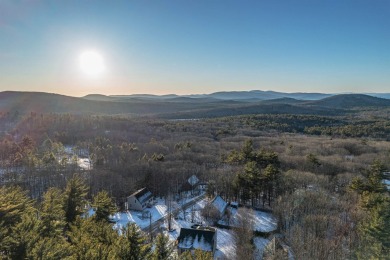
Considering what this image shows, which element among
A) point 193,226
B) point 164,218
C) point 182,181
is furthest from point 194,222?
point 182,181

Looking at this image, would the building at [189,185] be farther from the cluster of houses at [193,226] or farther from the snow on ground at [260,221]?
the snow on ground at [260,221]

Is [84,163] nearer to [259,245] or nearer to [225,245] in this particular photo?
[225,245]

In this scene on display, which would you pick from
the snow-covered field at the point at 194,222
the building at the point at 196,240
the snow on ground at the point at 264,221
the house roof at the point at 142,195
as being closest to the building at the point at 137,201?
the house roof at the point at 142,195

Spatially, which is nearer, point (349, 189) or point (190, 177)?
point (349, 189)

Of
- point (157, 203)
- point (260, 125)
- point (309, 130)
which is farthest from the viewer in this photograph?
point (260, 125)

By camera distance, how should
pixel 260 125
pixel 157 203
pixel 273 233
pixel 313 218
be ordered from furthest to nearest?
pixel 260 125 < pixel 157 203 < pixel 273 233 < pixel 313 218

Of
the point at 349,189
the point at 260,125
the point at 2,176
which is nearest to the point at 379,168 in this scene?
the point at 349,189

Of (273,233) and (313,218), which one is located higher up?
(313,218)

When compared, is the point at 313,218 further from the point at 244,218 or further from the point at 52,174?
the point at 52,174
